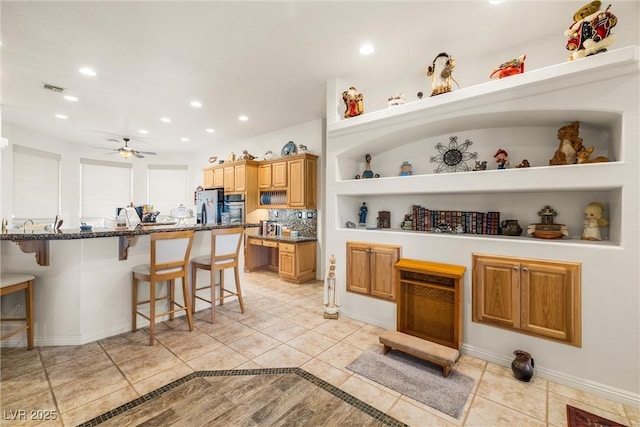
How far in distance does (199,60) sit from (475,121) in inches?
126

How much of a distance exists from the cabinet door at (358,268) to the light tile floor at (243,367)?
1.43ft

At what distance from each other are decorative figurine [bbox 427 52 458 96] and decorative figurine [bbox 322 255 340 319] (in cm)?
232

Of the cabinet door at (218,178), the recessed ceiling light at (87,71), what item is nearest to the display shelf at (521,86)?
the recessed ceiling light at (87,71)

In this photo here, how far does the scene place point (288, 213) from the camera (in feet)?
19.0

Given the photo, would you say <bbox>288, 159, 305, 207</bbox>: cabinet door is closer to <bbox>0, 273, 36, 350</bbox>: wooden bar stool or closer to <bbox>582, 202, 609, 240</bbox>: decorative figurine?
<bbox>0, 273, 36, 350</bbox>: wooden bar stool

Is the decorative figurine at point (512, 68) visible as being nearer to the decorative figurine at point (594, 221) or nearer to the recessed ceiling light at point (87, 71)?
the decorative figurine at point (594, 221)

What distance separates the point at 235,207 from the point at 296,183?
5.98 feet

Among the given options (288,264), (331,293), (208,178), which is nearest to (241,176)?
(208,178)

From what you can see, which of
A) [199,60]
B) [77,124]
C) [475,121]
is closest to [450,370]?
[475,121]

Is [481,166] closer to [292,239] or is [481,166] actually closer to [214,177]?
[292,239]

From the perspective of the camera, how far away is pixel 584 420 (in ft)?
5.73

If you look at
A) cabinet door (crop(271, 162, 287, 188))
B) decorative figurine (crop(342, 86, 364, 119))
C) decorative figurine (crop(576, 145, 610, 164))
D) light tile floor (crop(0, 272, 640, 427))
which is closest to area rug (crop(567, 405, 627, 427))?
light tile floor (crop(0, 272, 640, 427))

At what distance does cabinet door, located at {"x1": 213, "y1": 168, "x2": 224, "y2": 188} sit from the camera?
6422 millimetres

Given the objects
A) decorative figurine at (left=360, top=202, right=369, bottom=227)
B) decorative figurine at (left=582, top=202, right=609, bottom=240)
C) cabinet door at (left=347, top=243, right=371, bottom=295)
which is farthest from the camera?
decorative figurine at (left=360, top=202, right=369, bottom=227)
